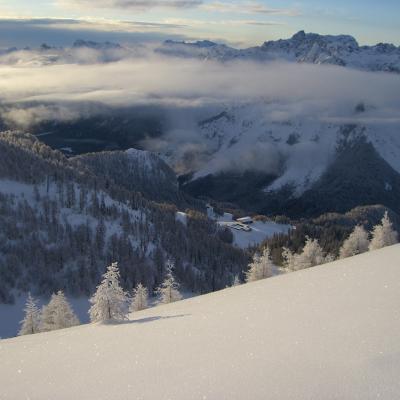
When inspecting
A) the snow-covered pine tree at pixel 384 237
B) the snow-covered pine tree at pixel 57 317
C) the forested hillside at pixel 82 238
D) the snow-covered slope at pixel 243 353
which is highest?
the snow-covered slope at pixel 243 353

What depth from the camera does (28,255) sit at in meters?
138

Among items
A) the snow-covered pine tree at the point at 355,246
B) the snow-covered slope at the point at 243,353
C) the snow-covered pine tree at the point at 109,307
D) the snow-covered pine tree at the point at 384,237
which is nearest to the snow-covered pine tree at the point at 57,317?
the snow-covered pine tree at the point at 109,307

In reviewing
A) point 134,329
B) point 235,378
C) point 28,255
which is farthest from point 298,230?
point 235,378

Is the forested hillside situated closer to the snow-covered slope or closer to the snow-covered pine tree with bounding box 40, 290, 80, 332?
the snow-covered pine tree with bounding box 40, 290, 80, 332

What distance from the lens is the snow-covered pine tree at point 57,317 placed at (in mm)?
61219

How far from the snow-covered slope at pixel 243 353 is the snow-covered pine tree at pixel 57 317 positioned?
2424 cm

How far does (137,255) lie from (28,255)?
3200 cm

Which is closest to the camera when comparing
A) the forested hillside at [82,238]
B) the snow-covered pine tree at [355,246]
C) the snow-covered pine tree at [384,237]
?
the snow-covered pine tree at [384,237]

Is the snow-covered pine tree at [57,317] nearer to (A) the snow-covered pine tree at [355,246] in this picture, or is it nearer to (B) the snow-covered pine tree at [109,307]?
(B) the snow-covered pine tree at [109,307]

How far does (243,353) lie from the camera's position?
82.5 ft

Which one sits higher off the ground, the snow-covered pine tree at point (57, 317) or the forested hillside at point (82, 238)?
the snow-covered pine tree at point (57, 317)

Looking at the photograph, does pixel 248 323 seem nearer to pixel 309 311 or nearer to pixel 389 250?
pixel 309 311

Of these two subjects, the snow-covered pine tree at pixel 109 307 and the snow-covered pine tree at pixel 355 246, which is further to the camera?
the snow-covered pine tree at pixel 355 246

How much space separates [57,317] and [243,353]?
41881 millimetres
